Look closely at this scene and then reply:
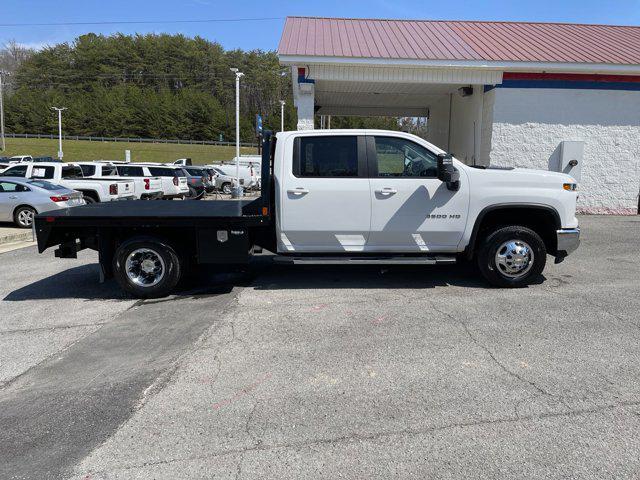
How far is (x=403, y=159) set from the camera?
21.5 ft

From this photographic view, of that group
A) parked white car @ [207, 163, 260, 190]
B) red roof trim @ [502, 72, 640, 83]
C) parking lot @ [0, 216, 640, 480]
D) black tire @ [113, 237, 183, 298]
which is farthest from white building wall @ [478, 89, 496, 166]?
parked white car @ [207, 163, 260, 190]

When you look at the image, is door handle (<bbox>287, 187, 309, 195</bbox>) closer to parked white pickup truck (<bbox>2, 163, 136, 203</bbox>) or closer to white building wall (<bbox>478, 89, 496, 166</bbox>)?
white building wall (<bbox>478, 89, 496, 166</bbox>)

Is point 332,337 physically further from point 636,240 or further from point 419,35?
point 419,35

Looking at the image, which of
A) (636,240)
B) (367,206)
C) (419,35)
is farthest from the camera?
(419,35)

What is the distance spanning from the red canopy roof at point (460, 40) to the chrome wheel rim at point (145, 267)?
339 inches

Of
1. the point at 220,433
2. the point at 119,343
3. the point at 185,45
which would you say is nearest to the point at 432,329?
the point at 220,433

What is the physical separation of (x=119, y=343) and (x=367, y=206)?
3.28m

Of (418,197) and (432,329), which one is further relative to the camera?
(418,197)

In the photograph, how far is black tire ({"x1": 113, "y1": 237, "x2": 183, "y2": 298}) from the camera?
639cm

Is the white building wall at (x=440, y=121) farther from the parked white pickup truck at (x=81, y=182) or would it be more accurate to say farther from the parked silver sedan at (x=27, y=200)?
the parked silver sedan at (x=27, y=200)

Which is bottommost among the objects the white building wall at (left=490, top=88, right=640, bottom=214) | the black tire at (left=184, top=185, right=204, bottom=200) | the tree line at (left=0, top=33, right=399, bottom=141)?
the black tire at (left=184, top=185, right=204, bottom=200)

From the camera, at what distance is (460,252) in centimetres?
680

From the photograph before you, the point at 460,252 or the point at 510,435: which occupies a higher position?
the point at 460,252

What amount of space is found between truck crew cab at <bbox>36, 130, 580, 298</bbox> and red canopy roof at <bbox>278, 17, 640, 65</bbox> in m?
7.78
